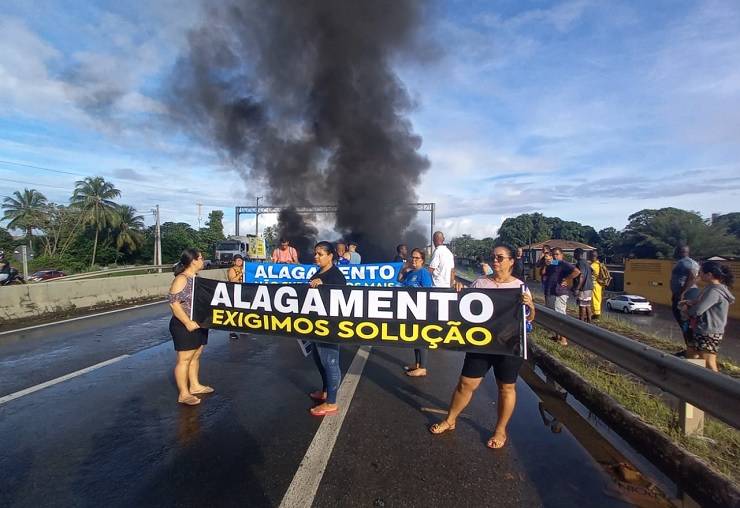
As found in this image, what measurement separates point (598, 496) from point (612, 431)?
3.76 feet

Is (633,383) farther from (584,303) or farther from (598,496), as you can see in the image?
(584,303)

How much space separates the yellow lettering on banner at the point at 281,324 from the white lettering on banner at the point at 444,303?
4.47ft

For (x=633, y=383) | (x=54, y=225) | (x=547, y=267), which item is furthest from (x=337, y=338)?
(x=54, y=225)

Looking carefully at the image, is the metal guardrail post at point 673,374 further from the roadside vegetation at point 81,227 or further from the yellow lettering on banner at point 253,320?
the roadside vegetation at point 81,227

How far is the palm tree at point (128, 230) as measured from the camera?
43562mm

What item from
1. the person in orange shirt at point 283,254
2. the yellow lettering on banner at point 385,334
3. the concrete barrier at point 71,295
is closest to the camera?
the yellow lettering on banner at point 385,334

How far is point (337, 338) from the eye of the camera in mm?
3822

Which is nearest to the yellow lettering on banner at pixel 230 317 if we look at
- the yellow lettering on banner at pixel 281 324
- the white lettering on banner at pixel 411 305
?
the yellow lettering on banner at pixel 281 324

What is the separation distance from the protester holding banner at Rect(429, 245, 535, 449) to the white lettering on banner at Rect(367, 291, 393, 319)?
25.3 inches

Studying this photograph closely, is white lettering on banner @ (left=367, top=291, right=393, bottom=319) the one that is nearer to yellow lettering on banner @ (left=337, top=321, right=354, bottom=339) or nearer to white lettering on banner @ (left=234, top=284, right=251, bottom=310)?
yellow lettering on banner @ (left=337, top=321, right=354, bottom=339)

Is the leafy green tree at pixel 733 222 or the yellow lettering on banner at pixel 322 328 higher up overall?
the leafy green tree at pixel 733 222

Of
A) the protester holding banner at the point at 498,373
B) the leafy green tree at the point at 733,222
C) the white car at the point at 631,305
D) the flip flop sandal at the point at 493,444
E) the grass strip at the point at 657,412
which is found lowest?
the white car at the point at 631,305

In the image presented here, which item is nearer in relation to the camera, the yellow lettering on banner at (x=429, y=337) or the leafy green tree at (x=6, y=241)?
the yellow lettering on banner at (x=429, y=337)

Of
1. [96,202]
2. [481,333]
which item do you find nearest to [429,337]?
[481,333]
